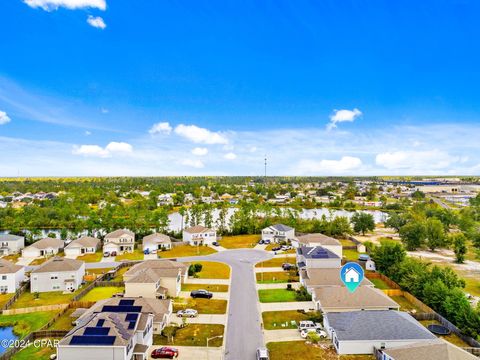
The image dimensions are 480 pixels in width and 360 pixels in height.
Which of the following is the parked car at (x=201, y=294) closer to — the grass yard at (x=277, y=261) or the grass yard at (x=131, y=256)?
the grass yard at (x=277, y=261)

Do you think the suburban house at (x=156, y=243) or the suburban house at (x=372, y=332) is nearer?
the suburban house at (x=372, y=332)

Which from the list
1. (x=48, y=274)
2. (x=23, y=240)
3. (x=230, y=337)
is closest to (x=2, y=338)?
(x=48, y=274)

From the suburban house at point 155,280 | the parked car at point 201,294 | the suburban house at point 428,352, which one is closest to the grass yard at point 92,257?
the suburban house at point 155,280

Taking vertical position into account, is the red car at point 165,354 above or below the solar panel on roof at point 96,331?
below

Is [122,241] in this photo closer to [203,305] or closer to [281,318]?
[203,305]

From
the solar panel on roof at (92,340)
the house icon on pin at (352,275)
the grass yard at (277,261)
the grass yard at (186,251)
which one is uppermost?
the house icon on pin at (352,275)

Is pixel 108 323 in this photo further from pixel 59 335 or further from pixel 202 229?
pixel 202 229

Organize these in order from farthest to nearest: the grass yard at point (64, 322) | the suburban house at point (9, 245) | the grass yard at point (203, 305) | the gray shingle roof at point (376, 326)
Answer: the suburban house at point (9, 245) < the grass yard at point (203, 305) < the grass yard at point (64, 322) < the gray shingle roof at point (376, 326)
